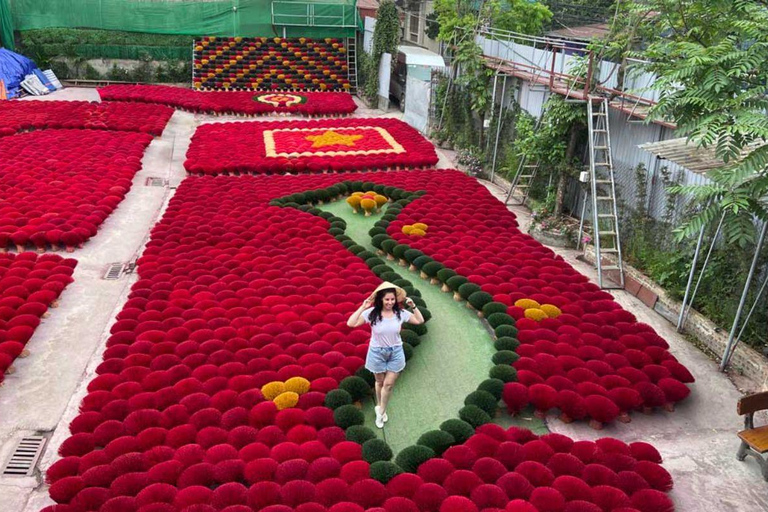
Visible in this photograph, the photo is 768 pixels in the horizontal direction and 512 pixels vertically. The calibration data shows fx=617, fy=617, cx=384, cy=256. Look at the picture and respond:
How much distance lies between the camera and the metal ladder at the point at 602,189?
1109 centimetres

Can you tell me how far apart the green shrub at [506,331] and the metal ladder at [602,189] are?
3.03 meters

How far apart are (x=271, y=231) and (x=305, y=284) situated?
253 centimetres

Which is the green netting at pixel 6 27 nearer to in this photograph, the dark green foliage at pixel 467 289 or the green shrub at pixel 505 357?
the dark green foliage at pixel 467 289

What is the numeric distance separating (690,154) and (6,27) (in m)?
32.0

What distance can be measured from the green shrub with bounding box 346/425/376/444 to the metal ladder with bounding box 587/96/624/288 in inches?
237

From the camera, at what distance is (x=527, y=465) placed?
591 centimetres

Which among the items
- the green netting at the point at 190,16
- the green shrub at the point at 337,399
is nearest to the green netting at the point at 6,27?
the green netting at the point at 190,16

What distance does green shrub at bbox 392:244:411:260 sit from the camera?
37.1 feet

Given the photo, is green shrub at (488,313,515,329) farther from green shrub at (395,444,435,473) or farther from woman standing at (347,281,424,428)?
green shrub at (395,444,435,473)

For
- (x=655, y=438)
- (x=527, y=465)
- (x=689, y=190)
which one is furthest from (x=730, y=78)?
(x=527, y=465)

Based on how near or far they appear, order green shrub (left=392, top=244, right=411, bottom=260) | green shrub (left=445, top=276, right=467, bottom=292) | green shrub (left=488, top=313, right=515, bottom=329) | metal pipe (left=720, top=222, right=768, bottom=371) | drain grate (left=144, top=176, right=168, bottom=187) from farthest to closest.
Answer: drain grate (left=144, top=176, right=168, bottom=187) → green shrub (left=392, top=244, right=411, bottom=260) → green shrub (left=445, top=276, right=467, bottom=292) → green shrub (left=488, top=313, right=515, bottom=329) → metal pipe (left=720, top=222, right=768, bottom=371)

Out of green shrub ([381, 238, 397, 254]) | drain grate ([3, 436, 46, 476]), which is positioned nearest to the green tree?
green shrub ([381, 238, 397, 254])

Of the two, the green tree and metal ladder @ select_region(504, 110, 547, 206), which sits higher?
the green tree

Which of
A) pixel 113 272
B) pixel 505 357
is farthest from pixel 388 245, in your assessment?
pixel 113 272
